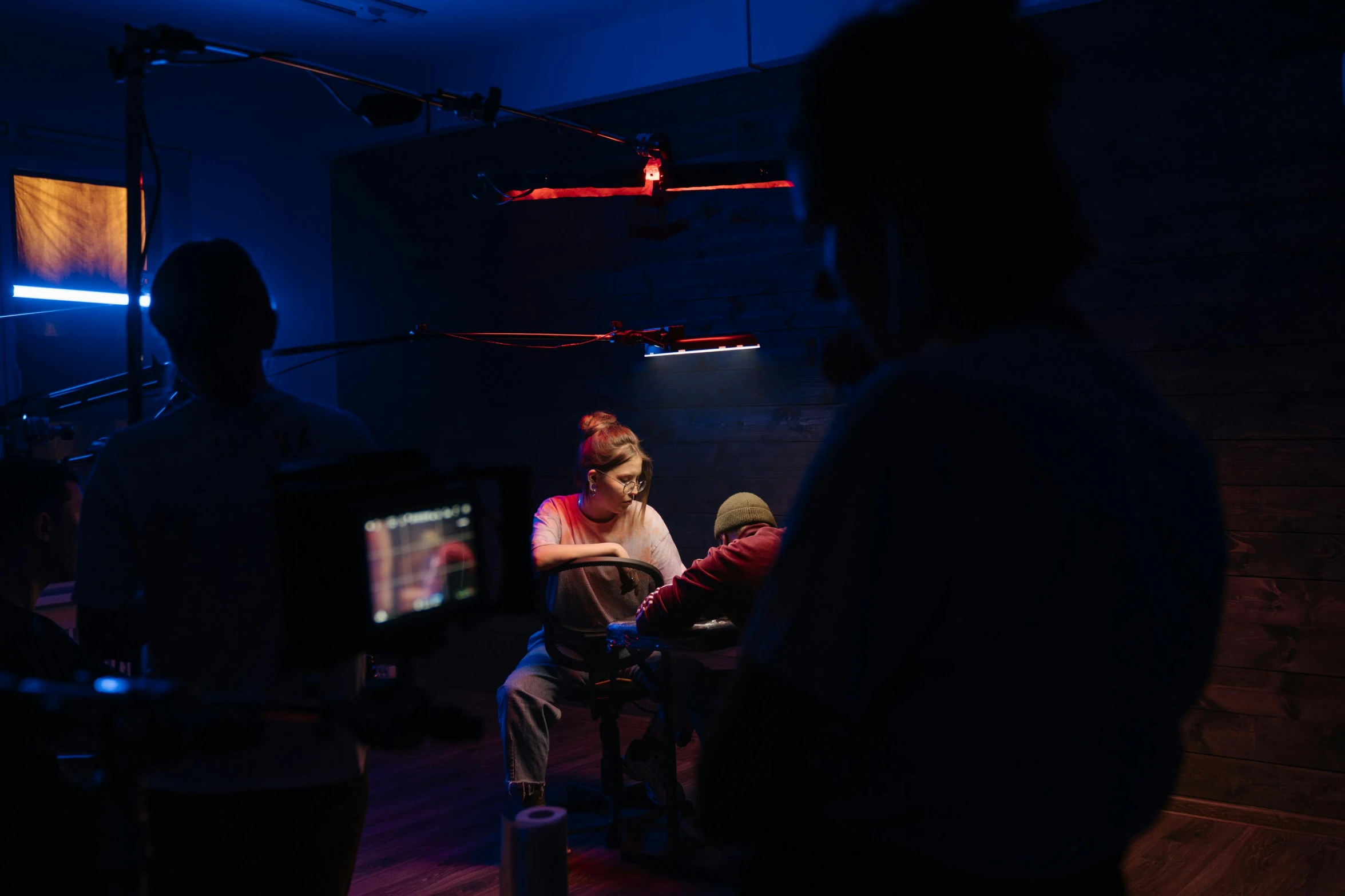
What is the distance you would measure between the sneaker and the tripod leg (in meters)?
0.07

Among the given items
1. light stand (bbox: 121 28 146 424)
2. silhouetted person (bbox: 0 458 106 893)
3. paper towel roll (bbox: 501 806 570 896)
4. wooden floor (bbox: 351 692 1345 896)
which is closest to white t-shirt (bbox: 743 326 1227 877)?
silhouetted person (bbox: 0 458 106 893)

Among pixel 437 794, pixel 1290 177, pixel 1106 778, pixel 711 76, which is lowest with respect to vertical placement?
pixel 437 794

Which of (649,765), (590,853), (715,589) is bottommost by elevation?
(590,853)

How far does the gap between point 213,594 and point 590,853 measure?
229cm

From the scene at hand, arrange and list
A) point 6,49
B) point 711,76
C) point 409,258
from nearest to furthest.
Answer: point 711,76 < point 6,49 < point 409,258

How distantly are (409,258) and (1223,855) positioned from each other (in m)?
4.75

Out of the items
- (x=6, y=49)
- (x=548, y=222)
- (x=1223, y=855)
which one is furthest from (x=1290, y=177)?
(x=6, y=49)

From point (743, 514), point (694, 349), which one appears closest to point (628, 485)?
point (743, 514)

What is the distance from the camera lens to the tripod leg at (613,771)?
3.21 m

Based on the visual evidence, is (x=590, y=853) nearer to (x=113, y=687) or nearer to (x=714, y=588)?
(x=714, y=588)

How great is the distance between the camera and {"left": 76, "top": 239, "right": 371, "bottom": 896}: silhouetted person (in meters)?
1.19

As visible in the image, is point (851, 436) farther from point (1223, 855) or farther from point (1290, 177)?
point (1290, 177)

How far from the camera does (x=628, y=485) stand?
3.58 meters

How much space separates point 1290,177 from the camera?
10.9ft
